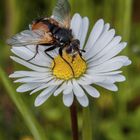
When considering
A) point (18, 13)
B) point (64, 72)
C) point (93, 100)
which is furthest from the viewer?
point (18, 13)

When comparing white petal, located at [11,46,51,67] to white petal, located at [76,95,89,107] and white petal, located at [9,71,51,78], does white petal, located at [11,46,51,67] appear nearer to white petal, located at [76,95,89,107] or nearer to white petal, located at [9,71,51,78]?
white petal, located at [9,71,51,78]

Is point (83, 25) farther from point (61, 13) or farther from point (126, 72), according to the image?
point (126, 72)

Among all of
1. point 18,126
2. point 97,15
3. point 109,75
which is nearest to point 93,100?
point 18,126

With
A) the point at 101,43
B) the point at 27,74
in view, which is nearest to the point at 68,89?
the point at 27,74

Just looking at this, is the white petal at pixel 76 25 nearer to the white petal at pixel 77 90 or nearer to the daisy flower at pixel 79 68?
the daisy flower at pixel 79 68

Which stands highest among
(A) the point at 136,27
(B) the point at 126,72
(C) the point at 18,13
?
(C) the point at 18,13

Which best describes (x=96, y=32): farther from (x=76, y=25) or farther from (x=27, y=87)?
(x=27, y=87)

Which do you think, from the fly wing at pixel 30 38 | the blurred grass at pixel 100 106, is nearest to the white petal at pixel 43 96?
the fly wing at pixel 30 38

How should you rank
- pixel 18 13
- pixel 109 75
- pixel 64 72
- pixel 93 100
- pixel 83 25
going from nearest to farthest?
pixel 109 75 < pixel 64 72 < pixel 83 25 < pixel 93 100 < pixel 18 13

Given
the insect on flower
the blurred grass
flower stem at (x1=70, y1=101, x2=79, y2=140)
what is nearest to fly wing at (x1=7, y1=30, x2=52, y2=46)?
the insect on flower
